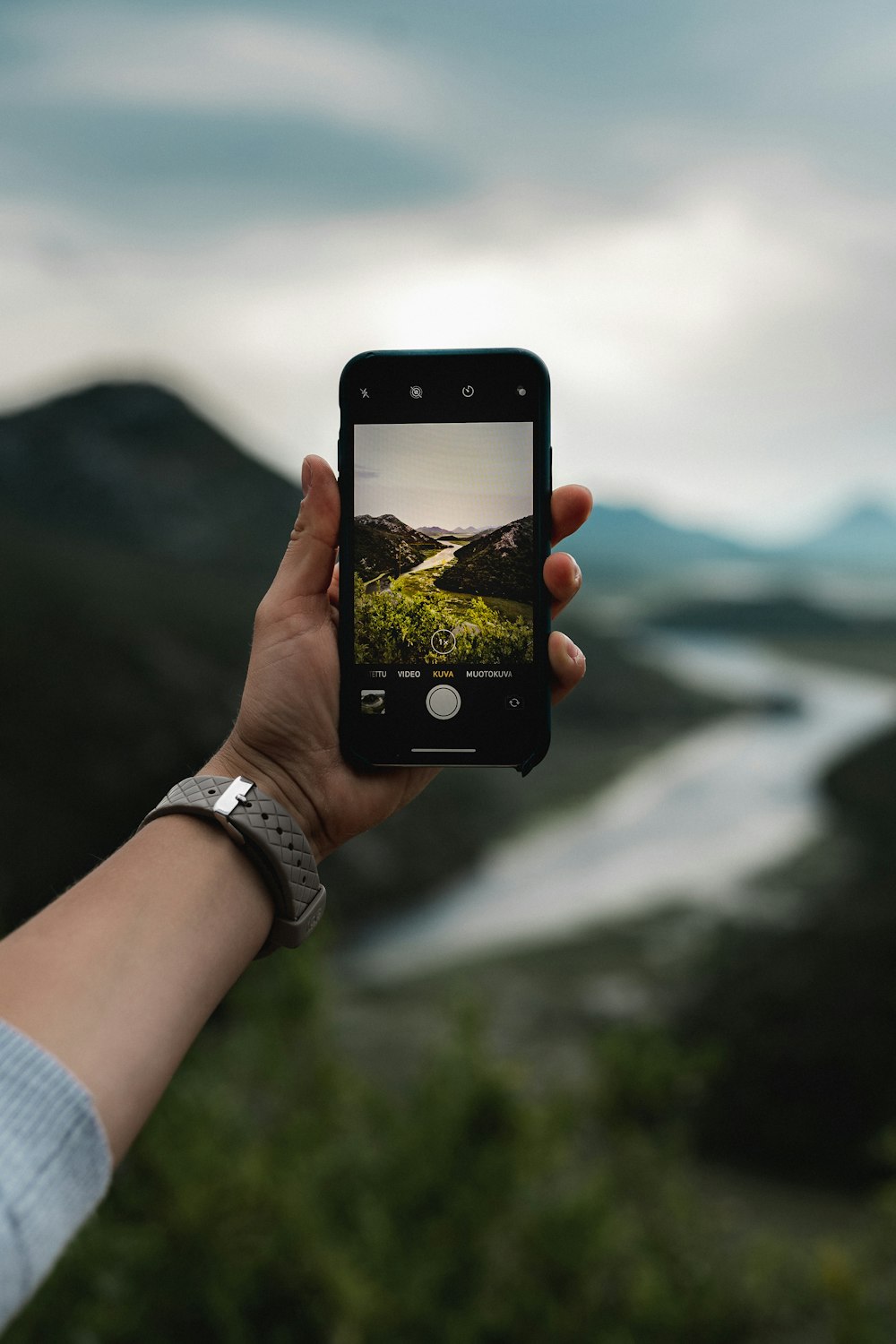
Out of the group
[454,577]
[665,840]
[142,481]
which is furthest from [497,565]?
[142,481]

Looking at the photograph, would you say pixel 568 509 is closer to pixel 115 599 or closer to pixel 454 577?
pixel 454 577

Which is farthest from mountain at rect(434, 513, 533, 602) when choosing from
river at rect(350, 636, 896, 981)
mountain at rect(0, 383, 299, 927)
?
river at rect(350, 636, 896, 981)

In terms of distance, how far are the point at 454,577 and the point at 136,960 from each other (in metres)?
0.74

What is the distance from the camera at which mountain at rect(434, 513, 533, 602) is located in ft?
5.19

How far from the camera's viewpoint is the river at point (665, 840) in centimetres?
984

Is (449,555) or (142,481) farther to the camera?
(142,481)

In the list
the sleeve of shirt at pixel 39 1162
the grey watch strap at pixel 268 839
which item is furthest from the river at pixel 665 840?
the sleeve of shirt at pixel 39 1162

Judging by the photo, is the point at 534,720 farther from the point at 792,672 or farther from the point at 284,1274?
the point at 792,672

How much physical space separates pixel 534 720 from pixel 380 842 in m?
9.97

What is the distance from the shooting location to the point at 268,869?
123 cm

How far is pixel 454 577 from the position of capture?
1.58 meters

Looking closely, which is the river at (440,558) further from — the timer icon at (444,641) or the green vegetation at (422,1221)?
the green vegetation at (422,1221)

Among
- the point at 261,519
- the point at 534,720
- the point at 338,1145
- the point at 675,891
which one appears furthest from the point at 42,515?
the point at 534,720

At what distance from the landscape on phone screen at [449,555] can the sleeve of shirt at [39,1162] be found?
82 centimetres
